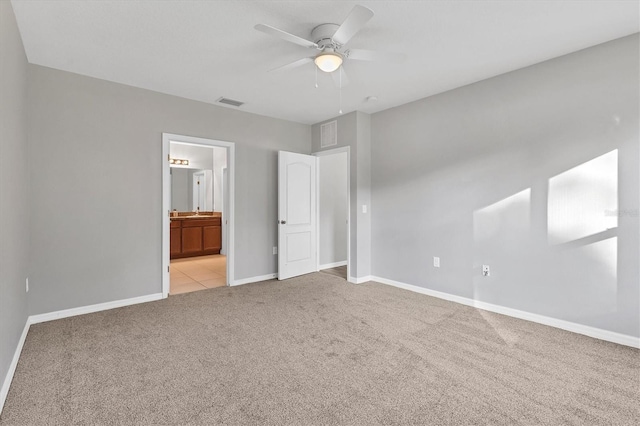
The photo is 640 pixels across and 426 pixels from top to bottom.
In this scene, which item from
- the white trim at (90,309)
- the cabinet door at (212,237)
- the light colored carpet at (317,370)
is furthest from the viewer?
the cabinet door at (212,237)

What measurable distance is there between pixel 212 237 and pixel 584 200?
660 cm

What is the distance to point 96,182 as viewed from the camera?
11.4ft

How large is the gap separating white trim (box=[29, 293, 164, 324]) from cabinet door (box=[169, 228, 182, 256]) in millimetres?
2936

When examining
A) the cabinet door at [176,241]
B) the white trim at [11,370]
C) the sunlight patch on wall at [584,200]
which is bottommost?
the white trim at [11,370]

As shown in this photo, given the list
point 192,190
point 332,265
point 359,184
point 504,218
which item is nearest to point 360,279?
point 332,265

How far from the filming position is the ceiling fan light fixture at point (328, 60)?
99.2 inches

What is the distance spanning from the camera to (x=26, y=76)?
118 inches

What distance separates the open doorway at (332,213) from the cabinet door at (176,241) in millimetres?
3162

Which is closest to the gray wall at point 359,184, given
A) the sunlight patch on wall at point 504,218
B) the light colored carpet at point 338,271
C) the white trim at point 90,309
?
the light colored carpet at point 338,271

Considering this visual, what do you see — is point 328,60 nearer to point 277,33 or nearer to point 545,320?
point 277,33

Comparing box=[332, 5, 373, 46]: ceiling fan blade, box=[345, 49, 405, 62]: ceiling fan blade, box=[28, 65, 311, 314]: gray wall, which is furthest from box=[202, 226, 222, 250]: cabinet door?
box=[332, 5, 373, 46]: ceiling fan blade

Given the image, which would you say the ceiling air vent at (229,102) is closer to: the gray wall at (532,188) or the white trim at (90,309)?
the gray wall at (532,188)

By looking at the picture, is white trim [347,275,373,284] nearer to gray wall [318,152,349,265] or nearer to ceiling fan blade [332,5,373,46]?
gray wall [318,152,349,265]

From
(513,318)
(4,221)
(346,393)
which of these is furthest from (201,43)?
(513,318)
